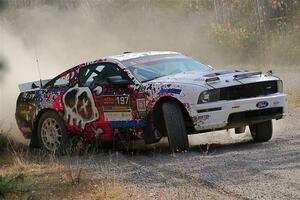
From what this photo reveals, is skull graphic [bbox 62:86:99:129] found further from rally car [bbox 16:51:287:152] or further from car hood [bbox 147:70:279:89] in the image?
car hood [bbox 147:70:279:89]

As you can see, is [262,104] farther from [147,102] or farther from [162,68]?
[162,68]

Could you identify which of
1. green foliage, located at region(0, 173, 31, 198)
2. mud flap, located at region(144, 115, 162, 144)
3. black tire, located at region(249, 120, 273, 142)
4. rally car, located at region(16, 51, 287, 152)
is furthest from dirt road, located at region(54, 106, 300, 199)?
green foliage, located at region(0, 173, 31, 198)

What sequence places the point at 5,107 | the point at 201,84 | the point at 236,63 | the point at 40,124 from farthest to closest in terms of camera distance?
the point at 236,63, the point at 5,107, the point at 40,124, the point at 201,84

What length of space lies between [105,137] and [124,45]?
2098cm

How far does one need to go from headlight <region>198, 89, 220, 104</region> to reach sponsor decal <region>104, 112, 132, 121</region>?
1194 millimetres

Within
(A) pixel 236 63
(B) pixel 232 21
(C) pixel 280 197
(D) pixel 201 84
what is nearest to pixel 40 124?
(D) pixel 201 84

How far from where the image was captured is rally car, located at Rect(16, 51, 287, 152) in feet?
29.8

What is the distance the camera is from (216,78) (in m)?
9.23

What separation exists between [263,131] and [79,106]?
2809 mm

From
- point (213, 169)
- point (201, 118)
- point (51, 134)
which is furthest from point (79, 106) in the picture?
point (213, 169)

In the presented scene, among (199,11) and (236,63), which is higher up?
(199,11)

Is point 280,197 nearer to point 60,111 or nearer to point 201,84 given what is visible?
point 201,84

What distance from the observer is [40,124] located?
11.0 metres

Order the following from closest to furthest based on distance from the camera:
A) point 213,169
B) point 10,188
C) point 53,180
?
point 10,188, point 213,169, point 53,180
